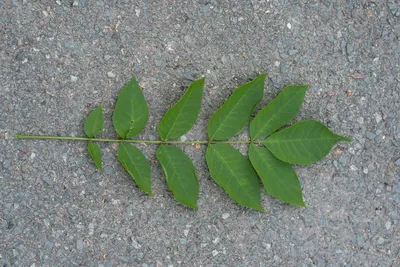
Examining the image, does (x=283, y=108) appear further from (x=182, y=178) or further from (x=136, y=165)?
(x=136, y=165)

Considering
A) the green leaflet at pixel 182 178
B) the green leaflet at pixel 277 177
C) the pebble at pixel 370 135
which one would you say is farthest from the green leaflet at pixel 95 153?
the pebble at pixel 370 135

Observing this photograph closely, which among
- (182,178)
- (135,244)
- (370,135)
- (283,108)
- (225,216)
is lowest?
(135,244)

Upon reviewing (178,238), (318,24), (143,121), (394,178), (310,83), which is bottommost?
(178,238)

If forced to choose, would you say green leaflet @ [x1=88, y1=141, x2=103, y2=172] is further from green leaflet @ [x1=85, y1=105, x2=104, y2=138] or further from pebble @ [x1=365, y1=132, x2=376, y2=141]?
pebble @ [x1=365, y1=132, x2=376, y2=141]

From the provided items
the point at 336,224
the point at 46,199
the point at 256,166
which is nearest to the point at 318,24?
the point at 256,166

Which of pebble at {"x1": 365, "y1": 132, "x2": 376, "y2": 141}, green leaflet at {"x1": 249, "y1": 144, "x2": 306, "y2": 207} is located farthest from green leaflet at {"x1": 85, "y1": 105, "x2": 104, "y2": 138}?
pebble at {"x1": 365, "y1": 132, "x2": 376, "y2": 141}

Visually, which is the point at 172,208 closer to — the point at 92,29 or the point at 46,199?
the point at 46,199

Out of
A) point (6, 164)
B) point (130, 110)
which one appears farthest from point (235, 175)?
point (6, 164)
